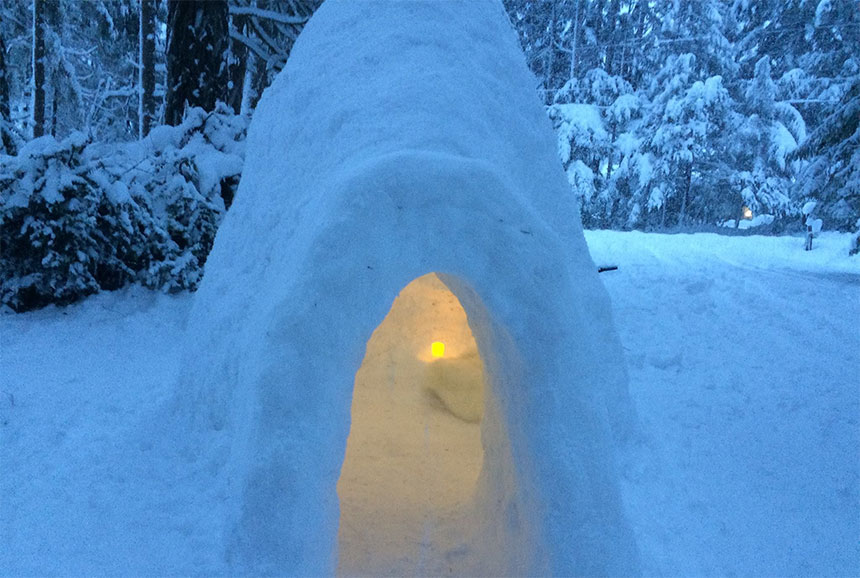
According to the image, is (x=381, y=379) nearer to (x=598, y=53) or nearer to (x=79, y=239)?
(x=79, y=239)

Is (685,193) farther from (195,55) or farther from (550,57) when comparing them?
(195,55)

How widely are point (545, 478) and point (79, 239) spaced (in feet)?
18.5

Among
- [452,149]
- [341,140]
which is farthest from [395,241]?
[341,140]

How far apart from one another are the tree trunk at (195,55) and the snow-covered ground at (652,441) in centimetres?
293

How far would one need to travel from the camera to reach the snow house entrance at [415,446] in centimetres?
385

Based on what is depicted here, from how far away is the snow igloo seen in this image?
2697 millimetres

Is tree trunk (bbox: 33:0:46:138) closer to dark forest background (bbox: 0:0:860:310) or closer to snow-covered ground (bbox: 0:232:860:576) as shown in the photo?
dark forest background (bbox: 0:0:860:310)

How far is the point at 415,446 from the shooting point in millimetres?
5387

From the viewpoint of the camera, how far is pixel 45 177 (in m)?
6.02

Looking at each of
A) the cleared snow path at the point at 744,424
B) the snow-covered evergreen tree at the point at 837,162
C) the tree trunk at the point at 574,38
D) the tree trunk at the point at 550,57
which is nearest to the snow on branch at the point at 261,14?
the cleared snow path at the point at 744,424

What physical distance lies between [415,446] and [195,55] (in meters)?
6.11

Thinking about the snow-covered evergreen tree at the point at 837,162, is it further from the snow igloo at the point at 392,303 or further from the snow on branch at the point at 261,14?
the snow on branch at the point at 261,14

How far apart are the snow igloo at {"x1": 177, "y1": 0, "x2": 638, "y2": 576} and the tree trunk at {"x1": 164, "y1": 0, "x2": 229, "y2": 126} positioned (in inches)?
157

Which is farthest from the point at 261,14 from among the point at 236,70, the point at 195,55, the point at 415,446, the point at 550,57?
the point at 550,57
